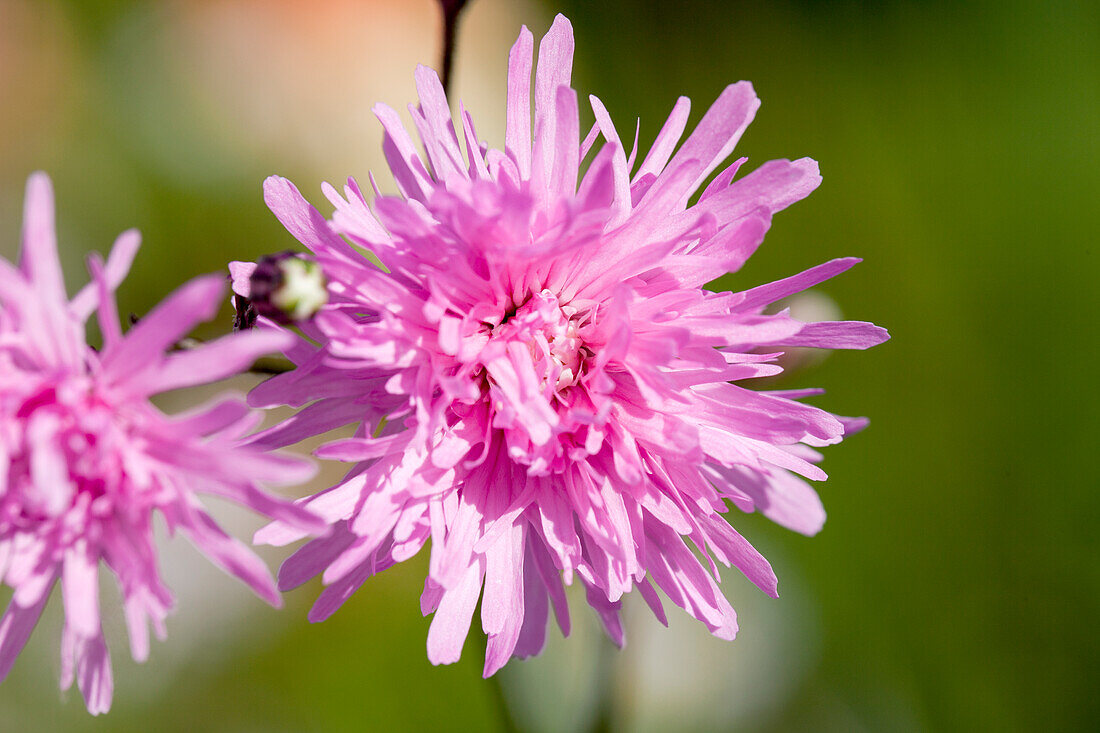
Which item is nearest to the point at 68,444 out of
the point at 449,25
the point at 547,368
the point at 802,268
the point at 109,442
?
the point at 109,442

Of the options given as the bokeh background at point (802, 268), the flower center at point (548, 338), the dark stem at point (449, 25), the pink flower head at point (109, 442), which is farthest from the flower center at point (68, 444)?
the bokeh background at point (802, 268)

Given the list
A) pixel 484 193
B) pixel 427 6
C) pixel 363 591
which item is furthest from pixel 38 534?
pixel 427 6

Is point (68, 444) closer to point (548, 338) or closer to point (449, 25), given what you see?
point (548, 338)

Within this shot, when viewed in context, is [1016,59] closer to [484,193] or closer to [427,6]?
[427,6]

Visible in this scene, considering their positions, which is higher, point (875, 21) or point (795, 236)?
point (875, 21)

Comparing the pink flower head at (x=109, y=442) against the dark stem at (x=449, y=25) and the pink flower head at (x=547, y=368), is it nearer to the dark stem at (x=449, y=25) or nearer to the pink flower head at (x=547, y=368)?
the pink flower head at (x=547, y=368)

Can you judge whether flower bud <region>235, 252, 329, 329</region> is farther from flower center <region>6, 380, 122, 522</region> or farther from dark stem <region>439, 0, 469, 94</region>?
dark stem <region>439, 0, 469, 94</region>
